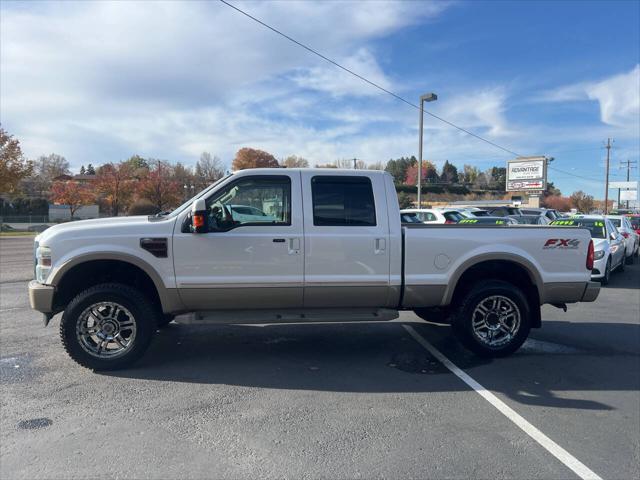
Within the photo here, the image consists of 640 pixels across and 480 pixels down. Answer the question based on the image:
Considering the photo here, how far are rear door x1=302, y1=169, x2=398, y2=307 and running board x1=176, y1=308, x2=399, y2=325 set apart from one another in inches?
3.2

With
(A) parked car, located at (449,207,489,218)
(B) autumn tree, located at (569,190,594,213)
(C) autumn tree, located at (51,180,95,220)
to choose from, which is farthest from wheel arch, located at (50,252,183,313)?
(B) autumn tree, located at (569,190,594,213)

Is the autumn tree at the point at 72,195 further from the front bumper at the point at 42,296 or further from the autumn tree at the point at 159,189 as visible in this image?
the front bumper at the point at 42,296

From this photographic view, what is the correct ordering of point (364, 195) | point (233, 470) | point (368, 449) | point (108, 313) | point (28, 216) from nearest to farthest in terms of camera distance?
point (233, 470) → point (368, 449) → point (108, 313) → point (364, 195) → point (28, 216)

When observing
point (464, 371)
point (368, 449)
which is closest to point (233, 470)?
point (368, 449)

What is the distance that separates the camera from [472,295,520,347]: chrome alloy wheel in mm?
5496

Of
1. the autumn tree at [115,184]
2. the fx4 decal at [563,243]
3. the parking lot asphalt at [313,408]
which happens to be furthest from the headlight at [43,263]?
the autumn tree at [115,184]

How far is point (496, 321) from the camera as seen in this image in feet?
18.3

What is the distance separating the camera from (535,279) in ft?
17.9

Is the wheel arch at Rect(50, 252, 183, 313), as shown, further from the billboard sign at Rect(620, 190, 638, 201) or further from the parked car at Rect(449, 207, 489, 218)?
the billboard sign at Rect(620, 190, 638, 201)

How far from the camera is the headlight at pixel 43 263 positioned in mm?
4812

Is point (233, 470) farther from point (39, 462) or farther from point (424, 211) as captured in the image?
point (424, 211)

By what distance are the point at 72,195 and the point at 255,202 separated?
51063mm

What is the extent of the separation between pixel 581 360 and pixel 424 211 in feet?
39.3

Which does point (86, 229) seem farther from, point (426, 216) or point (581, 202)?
point (581, 202)
